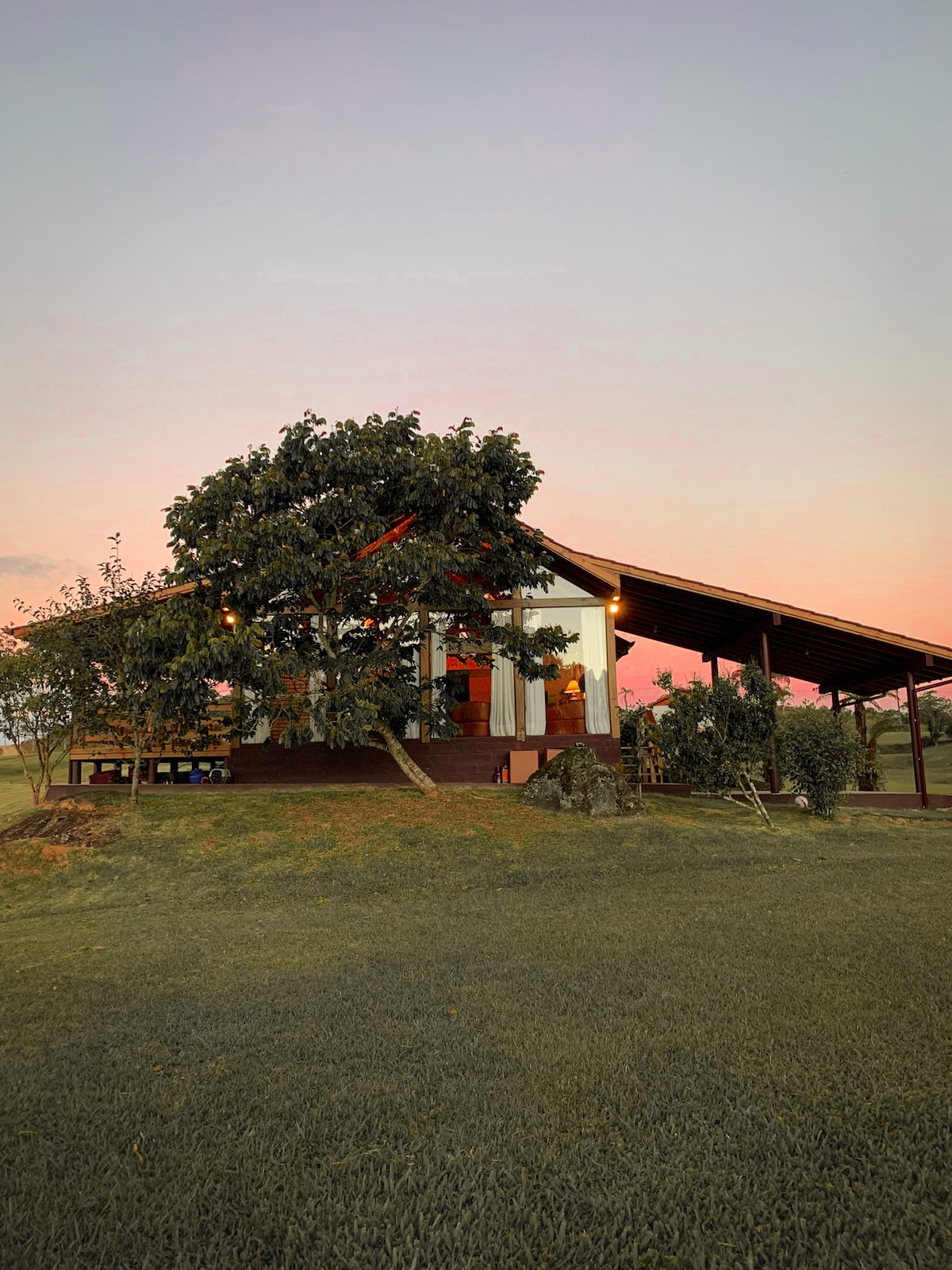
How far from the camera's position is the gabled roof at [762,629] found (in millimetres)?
16375

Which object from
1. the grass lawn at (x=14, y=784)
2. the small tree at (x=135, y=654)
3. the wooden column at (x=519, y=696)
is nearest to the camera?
the small tree at (x=135, y=654)

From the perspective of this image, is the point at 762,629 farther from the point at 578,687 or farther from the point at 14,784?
the point at 14,784

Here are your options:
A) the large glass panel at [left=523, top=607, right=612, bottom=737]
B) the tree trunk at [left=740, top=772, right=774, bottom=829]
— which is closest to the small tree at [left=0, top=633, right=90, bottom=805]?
the large glass panel at [left=523, top=607, right=612, bottom=737]

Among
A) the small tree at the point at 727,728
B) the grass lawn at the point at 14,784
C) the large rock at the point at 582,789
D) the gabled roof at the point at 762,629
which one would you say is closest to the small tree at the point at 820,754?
the small tree at the point at 727,728

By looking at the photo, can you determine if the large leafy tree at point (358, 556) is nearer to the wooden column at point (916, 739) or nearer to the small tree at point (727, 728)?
the small tree at point (727, 728)

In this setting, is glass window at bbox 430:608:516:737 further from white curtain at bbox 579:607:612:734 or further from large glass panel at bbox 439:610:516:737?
white curtain at bbox 579:607:612:734

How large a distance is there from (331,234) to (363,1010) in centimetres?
1511

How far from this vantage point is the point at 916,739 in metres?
17.1

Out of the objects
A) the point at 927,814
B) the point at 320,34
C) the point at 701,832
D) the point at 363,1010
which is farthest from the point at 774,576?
the point at 363,1010

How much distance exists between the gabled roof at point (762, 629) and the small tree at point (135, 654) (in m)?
7.98

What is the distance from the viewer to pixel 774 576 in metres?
29.2

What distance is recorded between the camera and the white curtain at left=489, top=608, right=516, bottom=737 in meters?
16.8

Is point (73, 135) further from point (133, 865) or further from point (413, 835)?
point (413, 835)

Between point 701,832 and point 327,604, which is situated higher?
point 327,604
